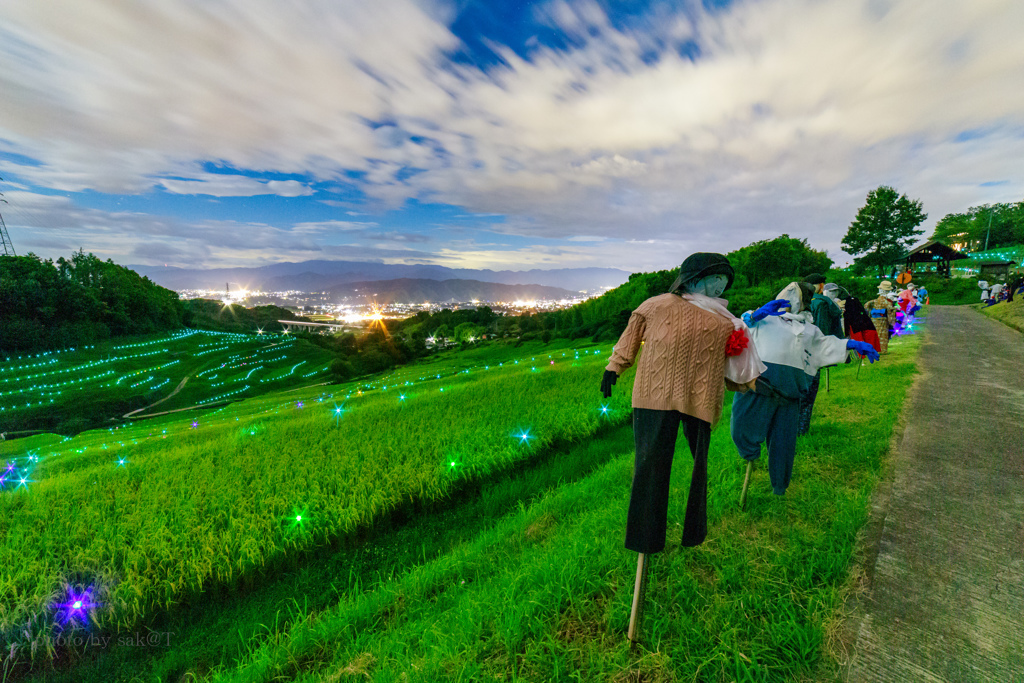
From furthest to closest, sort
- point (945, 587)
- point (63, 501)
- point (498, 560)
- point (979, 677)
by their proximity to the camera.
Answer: point (63, 501)
point (498, 560)
point (945, 587)
point (979, 677)

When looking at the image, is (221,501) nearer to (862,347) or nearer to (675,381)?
(675,381)

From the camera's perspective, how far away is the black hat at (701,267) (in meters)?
2.61

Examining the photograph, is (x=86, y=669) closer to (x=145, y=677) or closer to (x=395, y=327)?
(x=145, y=677)

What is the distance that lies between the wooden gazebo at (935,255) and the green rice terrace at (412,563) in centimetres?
4047

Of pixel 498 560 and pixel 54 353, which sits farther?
pixel 54 353

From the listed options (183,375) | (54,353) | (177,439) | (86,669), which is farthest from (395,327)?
(86,669)

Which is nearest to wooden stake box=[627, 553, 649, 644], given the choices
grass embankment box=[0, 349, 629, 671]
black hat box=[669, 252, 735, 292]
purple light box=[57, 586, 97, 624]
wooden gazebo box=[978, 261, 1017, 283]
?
black hat box=[669, 252, 735, 292]

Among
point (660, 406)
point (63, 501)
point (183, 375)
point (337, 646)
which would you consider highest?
point (660, 406)

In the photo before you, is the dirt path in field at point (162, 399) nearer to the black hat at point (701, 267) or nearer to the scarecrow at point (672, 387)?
the scarecrow at point (672, 387)

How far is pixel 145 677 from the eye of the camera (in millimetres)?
2936

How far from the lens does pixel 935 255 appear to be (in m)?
33.3

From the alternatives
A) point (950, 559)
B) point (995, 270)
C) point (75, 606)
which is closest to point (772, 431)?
point (950, 559)

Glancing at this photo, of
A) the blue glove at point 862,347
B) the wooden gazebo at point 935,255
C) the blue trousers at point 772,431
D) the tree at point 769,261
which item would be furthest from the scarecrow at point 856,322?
the wooden gazebo at point 935,255

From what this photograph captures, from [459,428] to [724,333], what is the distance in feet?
17.7
